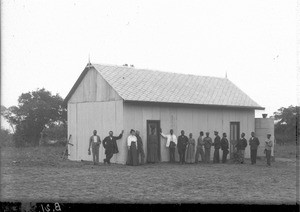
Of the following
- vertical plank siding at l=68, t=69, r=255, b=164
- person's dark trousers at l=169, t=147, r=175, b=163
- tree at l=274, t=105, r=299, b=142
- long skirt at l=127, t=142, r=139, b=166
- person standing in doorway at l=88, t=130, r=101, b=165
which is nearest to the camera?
long skirt at l=127, t=142, r=139, b=166

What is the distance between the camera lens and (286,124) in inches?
2210

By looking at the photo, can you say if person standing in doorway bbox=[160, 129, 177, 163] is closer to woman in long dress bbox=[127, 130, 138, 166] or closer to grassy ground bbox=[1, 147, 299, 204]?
woman in long dress bbox=[127, 130, 138, 166]

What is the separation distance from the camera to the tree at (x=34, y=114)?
4559 centimetres

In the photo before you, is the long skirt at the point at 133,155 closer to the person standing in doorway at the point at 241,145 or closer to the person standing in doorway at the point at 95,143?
the person standing in doorway at the point at 95,143

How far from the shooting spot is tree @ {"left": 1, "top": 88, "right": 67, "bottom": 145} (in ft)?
150

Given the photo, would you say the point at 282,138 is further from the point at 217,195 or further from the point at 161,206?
the point at 161,206

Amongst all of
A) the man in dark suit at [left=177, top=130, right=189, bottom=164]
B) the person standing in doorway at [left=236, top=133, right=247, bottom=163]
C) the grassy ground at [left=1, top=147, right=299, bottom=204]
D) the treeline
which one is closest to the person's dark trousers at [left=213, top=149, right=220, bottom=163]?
the person standing in doorway at [left=236, top=133, right=247, bottom=163]

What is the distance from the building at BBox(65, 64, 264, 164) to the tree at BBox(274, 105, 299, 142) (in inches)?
1007

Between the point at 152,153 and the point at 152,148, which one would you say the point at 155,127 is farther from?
the point at 152,153

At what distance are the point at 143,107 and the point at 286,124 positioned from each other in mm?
36210

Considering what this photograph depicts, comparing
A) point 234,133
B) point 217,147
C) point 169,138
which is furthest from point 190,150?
point 234,133

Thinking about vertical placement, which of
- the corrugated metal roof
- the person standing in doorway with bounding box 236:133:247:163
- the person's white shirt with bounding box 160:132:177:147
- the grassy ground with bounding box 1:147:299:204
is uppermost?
the corrugated metal roof

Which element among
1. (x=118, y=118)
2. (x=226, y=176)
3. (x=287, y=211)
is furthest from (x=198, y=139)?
(x=287, y=211)

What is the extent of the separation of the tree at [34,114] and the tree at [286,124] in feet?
76.8
